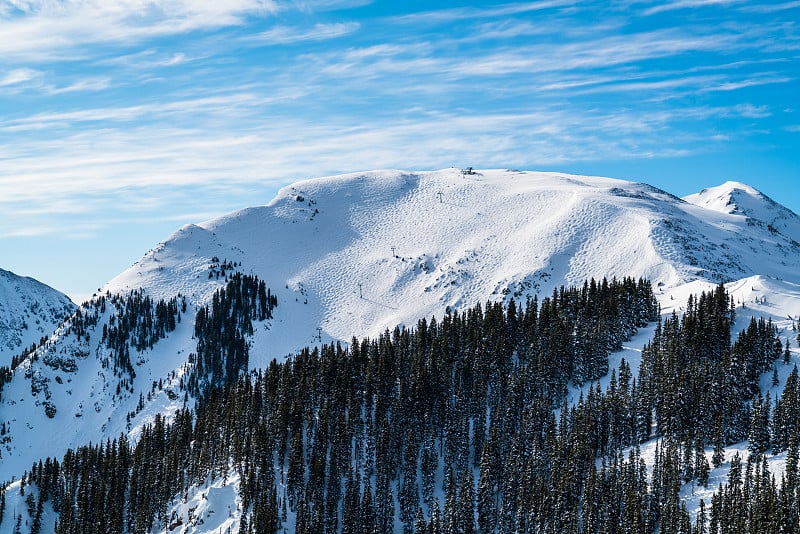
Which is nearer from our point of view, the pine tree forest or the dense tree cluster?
the pine tree forest

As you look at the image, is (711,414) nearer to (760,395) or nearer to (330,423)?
(760,395)

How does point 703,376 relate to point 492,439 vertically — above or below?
above

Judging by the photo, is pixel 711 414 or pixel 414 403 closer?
pixel 711 414

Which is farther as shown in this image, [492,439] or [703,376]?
[492,439]

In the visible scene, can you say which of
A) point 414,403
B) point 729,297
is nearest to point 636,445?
point 414,403

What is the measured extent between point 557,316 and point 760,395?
62613 millimetres

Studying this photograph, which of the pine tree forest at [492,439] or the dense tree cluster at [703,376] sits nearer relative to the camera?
the pine tree forest at [492,439]

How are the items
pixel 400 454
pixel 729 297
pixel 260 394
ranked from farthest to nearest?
pixel 729 297, pixel 260 394, pixel 400 454

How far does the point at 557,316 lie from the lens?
193 metres

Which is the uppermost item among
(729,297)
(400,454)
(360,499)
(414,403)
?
(729,297)

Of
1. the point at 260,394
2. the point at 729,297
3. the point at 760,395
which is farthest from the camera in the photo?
the point at 729,297

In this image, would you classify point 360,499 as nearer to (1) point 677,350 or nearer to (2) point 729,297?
(1) point 677,350

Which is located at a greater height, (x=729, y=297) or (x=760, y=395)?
(x=729, y=297)

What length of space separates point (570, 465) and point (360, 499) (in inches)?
1741
